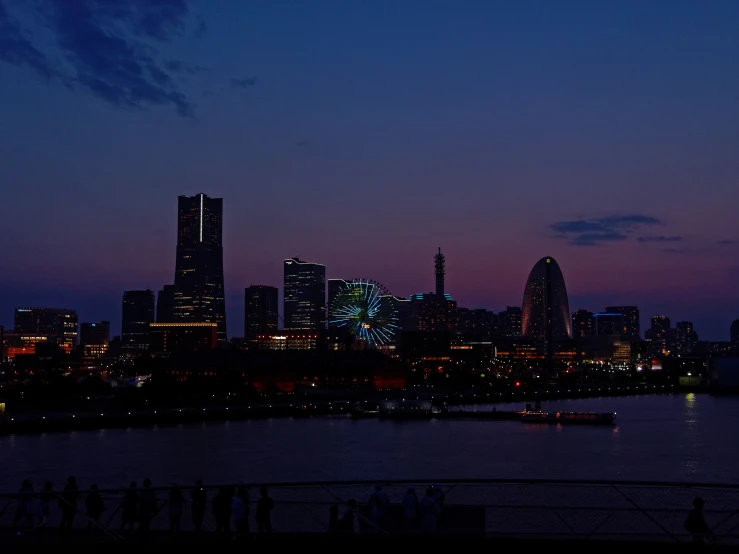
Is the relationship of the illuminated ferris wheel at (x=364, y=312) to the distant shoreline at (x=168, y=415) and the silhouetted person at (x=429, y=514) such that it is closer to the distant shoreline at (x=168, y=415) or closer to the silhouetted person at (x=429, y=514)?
the distant shoreline at (x=168, y=415)

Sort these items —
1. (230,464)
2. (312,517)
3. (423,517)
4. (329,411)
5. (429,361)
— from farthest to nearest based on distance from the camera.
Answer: (429,361) → (329,411) → (230,464) → (312,517) → (423,517)

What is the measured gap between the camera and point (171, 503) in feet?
47.4

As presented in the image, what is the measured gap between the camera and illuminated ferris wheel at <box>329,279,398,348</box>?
398 feet

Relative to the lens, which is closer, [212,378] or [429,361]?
[212,378]

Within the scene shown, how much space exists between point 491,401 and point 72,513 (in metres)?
104

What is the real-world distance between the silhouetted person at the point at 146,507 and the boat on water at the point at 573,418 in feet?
215

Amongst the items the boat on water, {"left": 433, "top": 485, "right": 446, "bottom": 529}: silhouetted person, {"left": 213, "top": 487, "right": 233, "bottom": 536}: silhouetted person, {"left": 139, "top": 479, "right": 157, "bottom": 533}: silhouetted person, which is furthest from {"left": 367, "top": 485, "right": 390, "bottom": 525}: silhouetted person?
the boat on water

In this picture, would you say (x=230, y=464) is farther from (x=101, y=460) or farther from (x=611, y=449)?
(x=611, y=449)

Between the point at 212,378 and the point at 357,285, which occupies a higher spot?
the point at 357,285

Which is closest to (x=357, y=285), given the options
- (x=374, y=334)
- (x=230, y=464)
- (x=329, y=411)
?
(x=374, y=334)

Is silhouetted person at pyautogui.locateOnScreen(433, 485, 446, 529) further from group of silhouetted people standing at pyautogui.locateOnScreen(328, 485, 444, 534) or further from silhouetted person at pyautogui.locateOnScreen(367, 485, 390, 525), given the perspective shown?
silhouetted person at pyautogui.locateOnScreen(367, 485, 390, 525)

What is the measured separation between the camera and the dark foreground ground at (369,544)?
11984 mm

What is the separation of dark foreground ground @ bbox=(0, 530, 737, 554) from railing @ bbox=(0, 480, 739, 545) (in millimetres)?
145

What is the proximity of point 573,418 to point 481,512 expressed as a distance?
2623 inches
